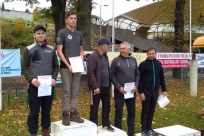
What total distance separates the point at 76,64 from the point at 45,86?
65 centimetres

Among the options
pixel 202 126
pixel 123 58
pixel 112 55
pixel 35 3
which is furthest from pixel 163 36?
pixel 123 58

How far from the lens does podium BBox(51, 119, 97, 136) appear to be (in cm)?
480

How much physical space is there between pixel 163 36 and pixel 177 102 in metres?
19.0

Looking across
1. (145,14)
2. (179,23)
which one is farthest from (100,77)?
(145,14)

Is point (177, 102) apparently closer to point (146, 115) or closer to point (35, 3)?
point (146, 115)

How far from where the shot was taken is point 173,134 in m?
5.64

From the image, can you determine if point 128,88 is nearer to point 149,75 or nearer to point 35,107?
point 149,75

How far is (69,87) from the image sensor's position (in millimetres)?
4938

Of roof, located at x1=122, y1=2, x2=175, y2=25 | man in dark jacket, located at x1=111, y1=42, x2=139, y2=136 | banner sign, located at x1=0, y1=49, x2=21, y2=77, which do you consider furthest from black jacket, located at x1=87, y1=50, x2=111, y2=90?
roof, located at x1=122, y1=2, x2=175, y2=25

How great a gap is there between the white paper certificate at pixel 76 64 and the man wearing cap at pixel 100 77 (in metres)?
0.28

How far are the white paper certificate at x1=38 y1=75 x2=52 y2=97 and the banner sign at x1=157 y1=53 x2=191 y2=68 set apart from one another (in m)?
9.71

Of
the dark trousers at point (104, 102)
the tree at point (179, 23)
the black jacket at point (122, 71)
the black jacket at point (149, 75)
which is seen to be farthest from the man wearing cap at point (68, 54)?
the tree at point (179, 23)

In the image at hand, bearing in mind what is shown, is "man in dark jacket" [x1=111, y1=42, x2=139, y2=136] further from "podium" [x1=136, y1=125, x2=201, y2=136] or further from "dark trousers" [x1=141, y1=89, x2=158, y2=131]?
"podium" [x1=136, y1=125, x2=201, y2=136]

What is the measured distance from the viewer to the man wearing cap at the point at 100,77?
507 centimetres
